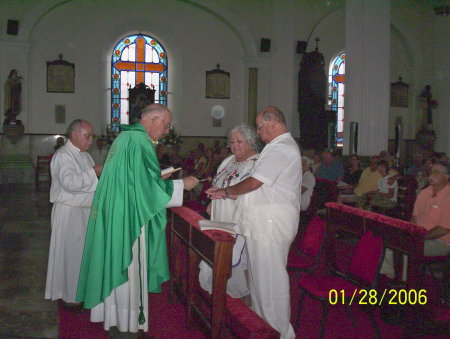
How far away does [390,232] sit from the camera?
400 cm

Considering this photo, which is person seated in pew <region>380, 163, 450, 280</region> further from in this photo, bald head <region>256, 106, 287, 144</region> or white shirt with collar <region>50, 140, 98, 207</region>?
white shirt with collar <region>50, 140, 98, 207</region>

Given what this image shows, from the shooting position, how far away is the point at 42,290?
511 centimetres

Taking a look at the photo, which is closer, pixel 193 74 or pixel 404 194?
pixel 404 194

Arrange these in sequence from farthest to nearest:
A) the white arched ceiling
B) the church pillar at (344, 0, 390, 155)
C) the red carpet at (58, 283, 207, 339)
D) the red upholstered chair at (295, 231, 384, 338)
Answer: the white arched ceiling → the church pillar at (344, 0, 390, 155) → the red carpet at (58, 283, 207, 339) → the red upholstered chair at (295, 231, 384, 338)

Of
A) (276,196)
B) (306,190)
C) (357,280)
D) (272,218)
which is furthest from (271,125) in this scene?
(306,190)

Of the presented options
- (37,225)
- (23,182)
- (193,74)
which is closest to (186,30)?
(193,74)

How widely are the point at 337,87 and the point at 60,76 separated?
1056 centimetres

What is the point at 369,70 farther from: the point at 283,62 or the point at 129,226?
the point at 129,226

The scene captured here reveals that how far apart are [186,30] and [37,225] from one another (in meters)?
11.0

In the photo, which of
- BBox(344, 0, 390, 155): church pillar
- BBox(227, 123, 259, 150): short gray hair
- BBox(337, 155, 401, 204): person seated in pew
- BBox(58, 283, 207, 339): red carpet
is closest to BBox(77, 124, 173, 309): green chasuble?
BBox(58, 283, 207, 339): red carpet

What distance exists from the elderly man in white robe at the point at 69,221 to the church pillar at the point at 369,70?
334 inches

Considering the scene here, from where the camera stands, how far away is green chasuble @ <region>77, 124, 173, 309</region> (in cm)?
347

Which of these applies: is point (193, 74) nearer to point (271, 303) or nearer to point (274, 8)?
point (274, 8)

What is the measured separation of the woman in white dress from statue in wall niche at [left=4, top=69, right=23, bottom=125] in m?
12.5
